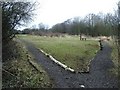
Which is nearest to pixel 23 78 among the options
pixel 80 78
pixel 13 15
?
pixel 80 78

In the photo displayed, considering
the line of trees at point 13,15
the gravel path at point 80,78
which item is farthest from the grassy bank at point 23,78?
the line of trees at point 13,15

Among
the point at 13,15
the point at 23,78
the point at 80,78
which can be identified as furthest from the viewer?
the point at 13,15

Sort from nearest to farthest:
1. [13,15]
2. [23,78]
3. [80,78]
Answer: [23,78]
[80,78]
[13,15]

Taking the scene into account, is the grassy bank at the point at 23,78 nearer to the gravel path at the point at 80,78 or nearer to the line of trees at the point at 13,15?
the gravel path at the point at 80,78

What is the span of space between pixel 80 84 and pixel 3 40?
322 inches

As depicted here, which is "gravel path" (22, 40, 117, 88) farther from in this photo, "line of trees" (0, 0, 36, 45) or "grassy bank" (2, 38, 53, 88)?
"line of trees" (0, 0, 36, 45)

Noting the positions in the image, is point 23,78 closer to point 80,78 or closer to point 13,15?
point 80,78

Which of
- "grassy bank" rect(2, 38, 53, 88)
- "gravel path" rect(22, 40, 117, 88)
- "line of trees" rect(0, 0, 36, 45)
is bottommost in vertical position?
"gravel path" rect(22, 40, 117, 88)

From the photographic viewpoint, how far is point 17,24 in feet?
88.6

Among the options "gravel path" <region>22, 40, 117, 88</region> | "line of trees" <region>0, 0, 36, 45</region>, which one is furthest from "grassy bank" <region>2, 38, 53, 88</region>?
"line of trees" <region>0, 0, 36, 45</region>

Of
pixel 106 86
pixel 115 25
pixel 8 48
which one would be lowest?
pixel 106 86

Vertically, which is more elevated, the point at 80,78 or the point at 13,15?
the point at 13,15

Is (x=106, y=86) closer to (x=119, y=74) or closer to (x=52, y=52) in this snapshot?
(x=119, y=74)

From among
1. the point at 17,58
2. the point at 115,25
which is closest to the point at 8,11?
the point at 17,58
